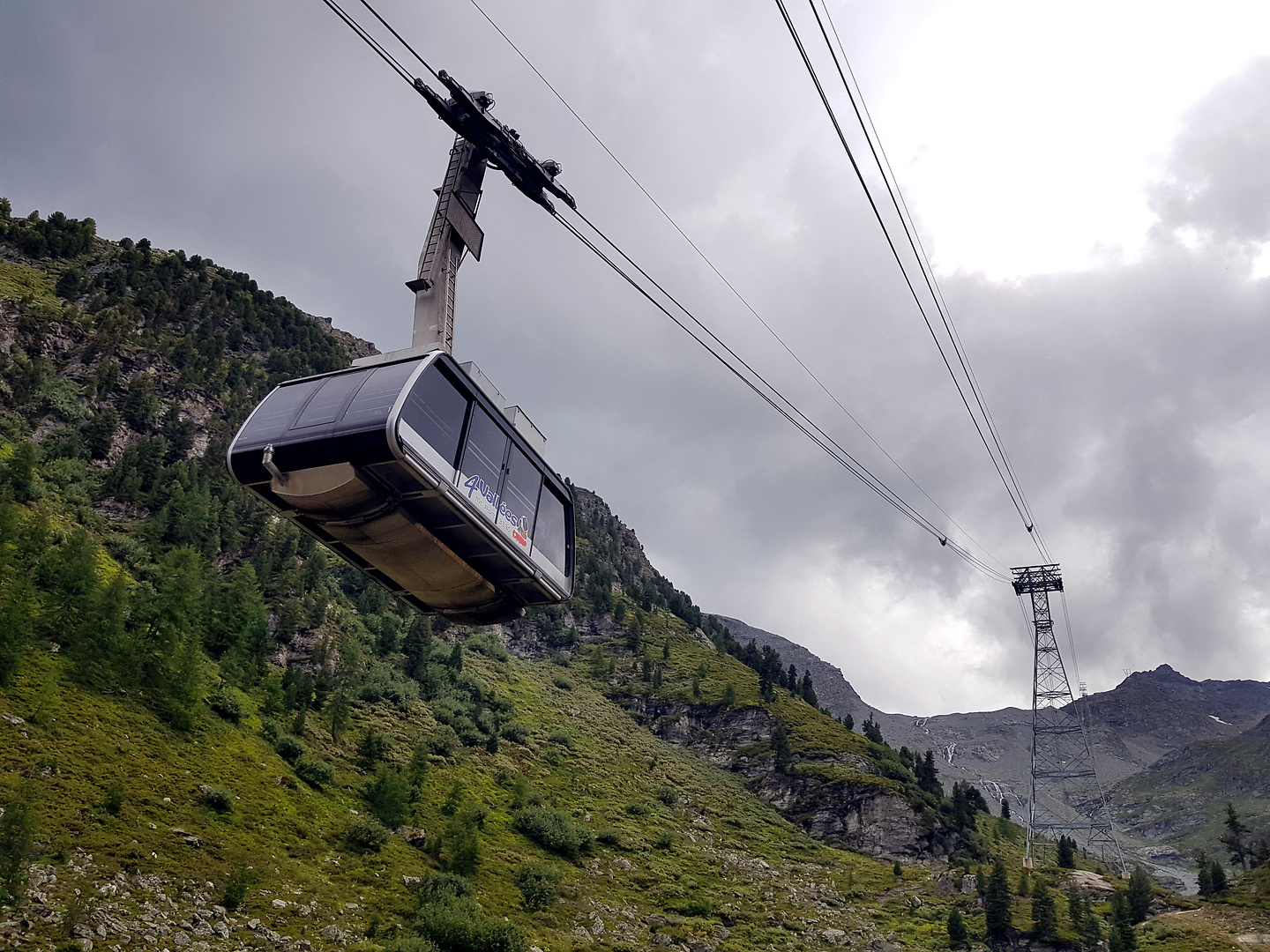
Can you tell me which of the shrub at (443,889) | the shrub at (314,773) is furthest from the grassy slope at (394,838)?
the shrub at (443,889)

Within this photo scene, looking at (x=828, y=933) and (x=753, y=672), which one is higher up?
(x=753, y=672)

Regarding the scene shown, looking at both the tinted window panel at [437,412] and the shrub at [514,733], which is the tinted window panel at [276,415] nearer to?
the tinted window panel at [437,412]

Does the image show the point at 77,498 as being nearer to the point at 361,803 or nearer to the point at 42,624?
the point at 42,624

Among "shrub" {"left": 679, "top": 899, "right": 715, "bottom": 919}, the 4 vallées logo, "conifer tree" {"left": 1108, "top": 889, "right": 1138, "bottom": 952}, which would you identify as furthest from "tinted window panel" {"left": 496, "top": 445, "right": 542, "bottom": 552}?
"conifer tree" {"left": 1108, "top": 889, "right": 1138, "bottom": 952}

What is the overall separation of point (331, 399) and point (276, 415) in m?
1.35

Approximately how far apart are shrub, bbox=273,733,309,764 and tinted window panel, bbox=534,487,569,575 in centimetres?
3751

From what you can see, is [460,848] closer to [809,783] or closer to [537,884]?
[537,884]

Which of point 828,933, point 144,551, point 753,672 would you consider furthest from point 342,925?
point 753,672

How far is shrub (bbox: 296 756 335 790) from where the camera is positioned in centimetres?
4781

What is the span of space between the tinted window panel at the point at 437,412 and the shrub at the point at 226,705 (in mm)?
41542

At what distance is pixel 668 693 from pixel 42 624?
301ft

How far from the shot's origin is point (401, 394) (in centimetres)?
1416

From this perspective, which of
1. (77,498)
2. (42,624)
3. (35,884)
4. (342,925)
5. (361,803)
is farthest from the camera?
(77,498)

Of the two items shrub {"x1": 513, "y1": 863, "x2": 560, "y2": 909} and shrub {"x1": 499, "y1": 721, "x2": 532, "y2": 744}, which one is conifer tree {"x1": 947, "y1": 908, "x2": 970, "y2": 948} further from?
shrub {"x1": 499, "y1": 721, "x2": 532, "y2": 744}
